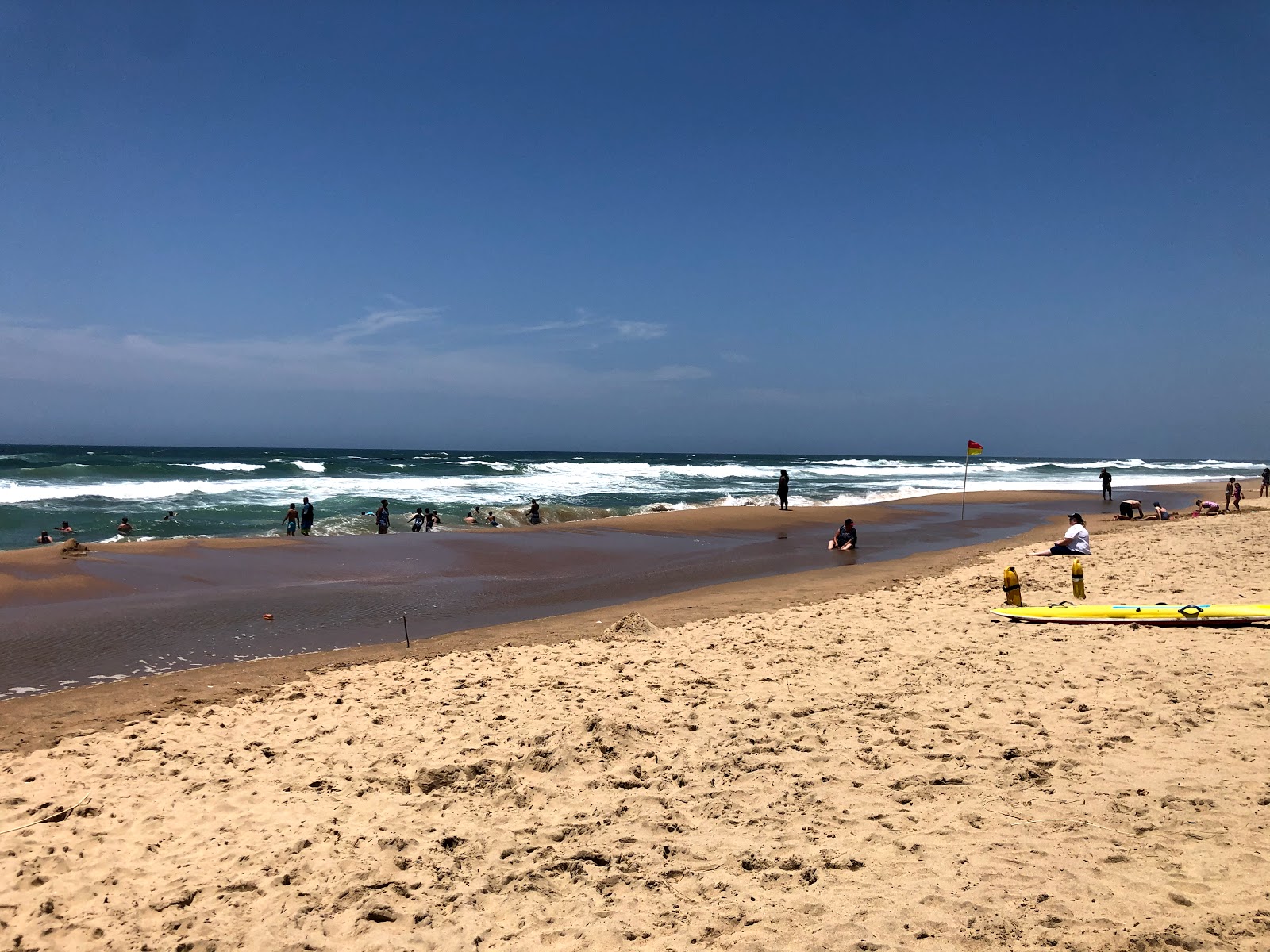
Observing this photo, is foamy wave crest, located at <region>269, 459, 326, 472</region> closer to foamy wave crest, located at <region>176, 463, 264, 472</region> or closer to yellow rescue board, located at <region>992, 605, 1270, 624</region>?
foamy wave crest, located at <region>176, 463, 264, 472</region>

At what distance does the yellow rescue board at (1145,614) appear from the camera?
7621 millimetres

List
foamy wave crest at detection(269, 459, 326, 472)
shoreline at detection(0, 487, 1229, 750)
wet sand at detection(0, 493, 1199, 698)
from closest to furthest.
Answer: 1. shoreline at detection(0, 487, 1229, 750)
2. wet sand at detection(0, 493, 1199, 698)
3. foamy wave crest at detection(269, 459, 326, 472)

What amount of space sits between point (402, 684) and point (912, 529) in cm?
1931

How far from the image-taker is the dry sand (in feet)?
11.3

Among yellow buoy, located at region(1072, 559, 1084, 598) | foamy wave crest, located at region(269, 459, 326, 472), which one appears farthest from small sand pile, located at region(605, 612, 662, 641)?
foamy wave crest, located at region(269, 459, 326, 472)

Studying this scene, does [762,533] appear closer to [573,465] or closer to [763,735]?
[763,735]

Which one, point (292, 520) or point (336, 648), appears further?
point (292, 520)

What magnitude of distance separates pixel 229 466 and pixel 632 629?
176 ft

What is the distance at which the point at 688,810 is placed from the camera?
4445mm

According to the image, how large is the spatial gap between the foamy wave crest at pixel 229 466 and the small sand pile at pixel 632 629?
1943 inches

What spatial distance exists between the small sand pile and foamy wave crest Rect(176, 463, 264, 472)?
49354 mm

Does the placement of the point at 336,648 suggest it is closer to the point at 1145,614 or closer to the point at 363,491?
the point at 1145,614

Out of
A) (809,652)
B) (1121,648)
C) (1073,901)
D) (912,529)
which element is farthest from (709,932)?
(912,529)

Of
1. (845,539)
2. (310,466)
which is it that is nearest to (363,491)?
(310,466)
